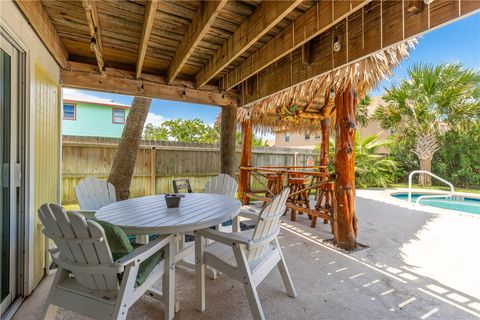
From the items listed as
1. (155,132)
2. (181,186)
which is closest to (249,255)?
(181,186)

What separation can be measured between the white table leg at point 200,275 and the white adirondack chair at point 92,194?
4.70 feet

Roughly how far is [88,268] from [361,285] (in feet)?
7.96

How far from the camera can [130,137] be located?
442 centimetres

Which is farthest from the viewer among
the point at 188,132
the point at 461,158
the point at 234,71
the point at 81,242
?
the point at 188,132

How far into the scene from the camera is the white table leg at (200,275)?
2.00 metres

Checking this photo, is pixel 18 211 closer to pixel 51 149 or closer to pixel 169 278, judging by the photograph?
pixel 51 149

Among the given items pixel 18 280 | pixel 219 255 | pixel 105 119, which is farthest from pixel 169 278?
pixel 105 119

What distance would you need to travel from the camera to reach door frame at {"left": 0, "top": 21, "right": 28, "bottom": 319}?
1.97m

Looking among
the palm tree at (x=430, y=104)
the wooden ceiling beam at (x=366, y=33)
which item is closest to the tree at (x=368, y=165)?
the palm tree at (x=430, y=104)

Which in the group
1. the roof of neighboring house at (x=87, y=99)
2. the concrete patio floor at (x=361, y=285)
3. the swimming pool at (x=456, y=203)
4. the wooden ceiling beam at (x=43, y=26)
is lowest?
the swimming pool at (x=456, y=203)

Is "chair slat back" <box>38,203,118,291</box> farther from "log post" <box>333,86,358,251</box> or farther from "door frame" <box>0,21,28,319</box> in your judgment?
"log post" <box>333,86,358,251</box>

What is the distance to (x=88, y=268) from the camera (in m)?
1.42

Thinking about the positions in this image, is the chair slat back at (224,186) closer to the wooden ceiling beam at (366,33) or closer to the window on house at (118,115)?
the wooden ceiling beam at (366,33)

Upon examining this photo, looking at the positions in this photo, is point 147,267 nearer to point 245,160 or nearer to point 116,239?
point 116,239
